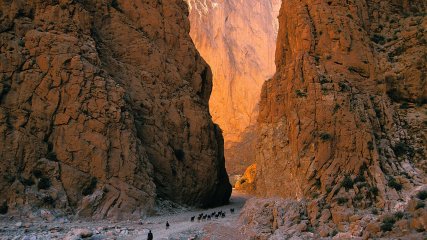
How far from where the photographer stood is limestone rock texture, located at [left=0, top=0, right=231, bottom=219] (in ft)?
89.8

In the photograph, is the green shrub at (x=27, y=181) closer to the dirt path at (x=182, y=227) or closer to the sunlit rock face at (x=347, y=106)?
the dirt path at (x=182, y=227)

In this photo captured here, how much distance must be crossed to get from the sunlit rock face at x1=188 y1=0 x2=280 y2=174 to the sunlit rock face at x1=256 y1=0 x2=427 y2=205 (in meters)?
52.1

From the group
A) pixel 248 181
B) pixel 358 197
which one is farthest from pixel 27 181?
pixel 248 181

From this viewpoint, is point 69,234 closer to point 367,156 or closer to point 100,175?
point 100,175

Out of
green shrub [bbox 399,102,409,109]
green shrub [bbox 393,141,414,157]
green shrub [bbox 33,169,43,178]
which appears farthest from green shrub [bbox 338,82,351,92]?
green shrub [bbox 33,169,43,178]

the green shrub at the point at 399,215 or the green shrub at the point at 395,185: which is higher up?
the green shrub at the point at 395,185

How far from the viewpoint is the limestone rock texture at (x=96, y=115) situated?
89.8 ft

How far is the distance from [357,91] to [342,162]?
15.7ft

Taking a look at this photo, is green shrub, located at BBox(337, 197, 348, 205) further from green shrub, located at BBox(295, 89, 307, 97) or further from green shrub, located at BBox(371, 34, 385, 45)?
green shrub, located at BBox(371, 34, 385, 45)

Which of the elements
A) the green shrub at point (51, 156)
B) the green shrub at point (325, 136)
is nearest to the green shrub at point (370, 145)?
the green shrub at point (325, 136)

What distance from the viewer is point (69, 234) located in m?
21.5

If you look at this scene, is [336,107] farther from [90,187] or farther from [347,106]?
[90,187]

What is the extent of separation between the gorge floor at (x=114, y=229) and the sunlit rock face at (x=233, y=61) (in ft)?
173

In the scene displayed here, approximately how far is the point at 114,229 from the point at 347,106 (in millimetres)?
14745
